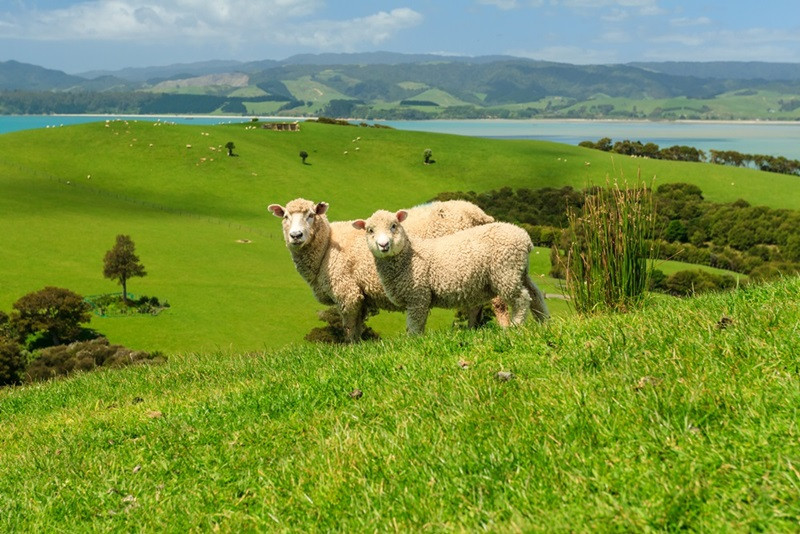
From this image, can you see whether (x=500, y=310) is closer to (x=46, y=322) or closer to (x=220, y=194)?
(x=46, y=322)

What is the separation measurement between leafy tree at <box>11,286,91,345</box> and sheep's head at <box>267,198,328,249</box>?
40196 millimetres

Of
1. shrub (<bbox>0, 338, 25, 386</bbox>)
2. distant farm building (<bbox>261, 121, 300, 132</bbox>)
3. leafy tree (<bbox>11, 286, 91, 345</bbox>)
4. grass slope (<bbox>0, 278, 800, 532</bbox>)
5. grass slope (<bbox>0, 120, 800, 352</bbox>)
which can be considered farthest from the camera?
distant farm building (<bbox>261, 121, 300, 132</bbox>)

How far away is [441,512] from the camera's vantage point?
4.25m

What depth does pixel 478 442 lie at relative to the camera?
5.09m

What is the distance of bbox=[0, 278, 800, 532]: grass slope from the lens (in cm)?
403

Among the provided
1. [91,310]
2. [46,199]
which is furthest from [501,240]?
[46,199]

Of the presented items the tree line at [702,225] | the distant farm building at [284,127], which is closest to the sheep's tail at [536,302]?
the tree line at [702,225]

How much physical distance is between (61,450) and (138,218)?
8350 centimetres

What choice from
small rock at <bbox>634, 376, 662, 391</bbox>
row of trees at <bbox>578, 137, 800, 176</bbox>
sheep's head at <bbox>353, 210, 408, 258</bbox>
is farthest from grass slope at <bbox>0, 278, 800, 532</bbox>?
row of trees at <bbox>578, 137, 800, 176</bbox>

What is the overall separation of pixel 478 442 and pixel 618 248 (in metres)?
6.20

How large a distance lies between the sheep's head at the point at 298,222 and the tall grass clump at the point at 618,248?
5.69 meters

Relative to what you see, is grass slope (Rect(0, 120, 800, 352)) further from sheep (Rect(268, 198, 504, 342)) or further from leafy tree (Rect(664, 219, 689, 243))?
sheep (Rect(268, 198, 504, 342))

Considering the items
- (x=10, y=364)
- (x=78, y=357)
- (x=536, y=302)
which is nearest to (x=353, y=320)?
(x=536, y=302)

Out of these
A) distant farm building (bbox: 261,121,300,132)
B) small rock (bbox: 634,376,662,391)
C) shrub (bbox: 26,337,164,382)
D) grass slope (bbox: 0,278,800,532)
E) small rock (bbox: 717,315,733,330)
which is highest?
distant farm building (bbox: 261,121,300,132)
